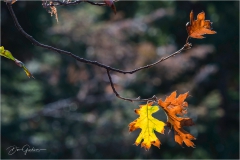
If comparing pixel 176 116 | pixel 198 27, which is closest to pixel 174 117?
pixel 176 116

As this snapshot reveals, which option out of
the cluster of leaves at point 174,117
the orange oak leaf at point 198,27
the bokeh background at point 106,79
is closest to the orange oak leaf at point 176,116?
the cluster of leaves at point 174,117

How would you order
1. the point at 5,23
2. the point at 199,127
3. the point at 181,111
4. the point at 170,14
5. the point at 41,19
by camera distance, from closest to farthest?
the point at 181,111, the point at 5,23, the point at 41,19, the point at 199,127, the point at 170,14

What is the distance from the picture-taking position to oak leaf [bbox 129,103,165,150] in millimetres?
854

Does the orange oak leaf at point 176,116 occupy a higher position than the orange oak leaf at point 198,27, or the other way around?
the orange oak leaf at point 198,27

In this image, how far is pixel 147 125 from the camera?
0.87 m

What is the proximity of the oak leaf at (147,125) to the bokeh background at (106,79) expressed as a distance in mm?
A: 3827

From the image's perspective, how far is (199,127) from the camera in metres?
6.29

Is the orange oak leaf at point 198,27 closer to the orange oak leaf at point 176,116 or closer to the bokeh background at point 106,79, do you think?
the orange oak leaf at point 176,116

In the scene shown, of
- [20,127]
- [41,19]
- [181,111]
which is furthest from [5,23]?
[181,111]

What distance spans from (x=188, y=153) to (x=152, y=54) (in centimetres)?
177

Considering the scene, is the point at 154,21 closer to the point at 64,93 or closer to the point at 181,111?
the point at 64,93

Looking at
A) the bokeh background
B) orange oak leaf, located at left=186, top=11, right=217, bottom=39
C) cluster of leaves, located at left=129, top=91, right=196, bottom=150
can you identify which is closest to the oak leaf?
cluster of leaves, located at left=129, top=91, right=196, bottom=150

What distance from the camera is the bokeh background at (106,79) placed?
5.33 meters

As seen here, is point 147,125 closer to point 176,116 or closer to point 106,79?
point 176,116
